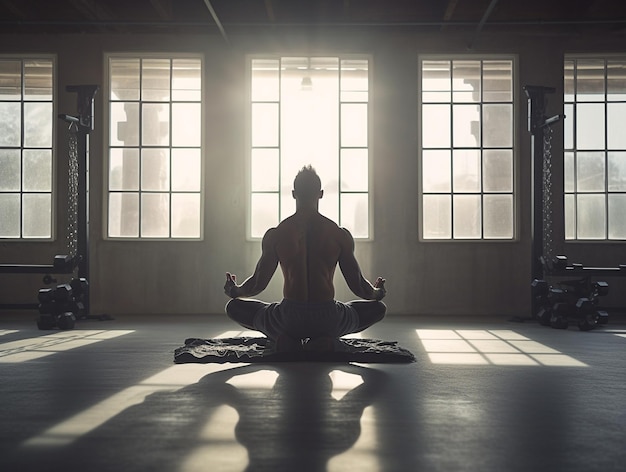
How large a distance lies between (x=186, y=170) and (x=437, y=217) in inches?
Answer: 118

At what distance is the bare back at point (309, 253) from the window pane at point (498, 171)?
423 centimetres

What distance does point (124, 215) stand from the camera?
830 centimetres

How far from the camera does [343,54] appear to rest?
8273 mm

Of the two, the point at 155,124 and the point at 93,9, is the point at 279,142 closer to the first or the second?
the point at 155,124

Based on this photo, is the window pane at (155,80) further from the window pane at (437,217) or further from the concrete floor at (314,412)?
the concrete floor at (314,412)

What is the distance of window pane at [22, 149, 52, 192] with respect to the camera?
8328 millimetres

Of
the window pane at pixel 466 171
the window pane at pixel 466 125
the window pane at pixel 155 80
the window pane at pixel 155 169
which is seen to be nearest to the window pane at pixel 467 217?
the window pane at pixel 466 171

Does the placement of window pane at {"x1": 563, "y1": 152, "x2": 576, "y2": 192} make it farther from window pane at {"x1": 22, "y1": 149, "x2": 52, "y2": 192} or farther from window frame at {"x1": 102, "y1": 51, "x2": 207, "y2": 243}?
window pane at {"x1": 22, "y1": 149, "x2": 52, "y2": 192}

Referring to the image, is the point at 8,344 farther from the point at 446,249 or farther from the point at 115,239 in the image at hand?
the point at 446,249

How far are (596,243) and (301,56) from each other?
4.07 meters

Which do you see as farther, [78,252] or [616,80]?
[616,80]

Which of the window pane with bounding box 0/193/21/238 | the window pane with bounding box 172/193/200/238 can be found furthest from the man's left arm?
the window pane with bounding box 0/193/21/238

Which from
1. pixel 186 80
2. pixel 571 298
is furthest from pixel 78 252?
pixel 571 298

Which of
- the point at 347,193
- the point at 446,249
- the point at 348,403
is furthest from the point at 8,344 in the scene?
the point at 446,249
